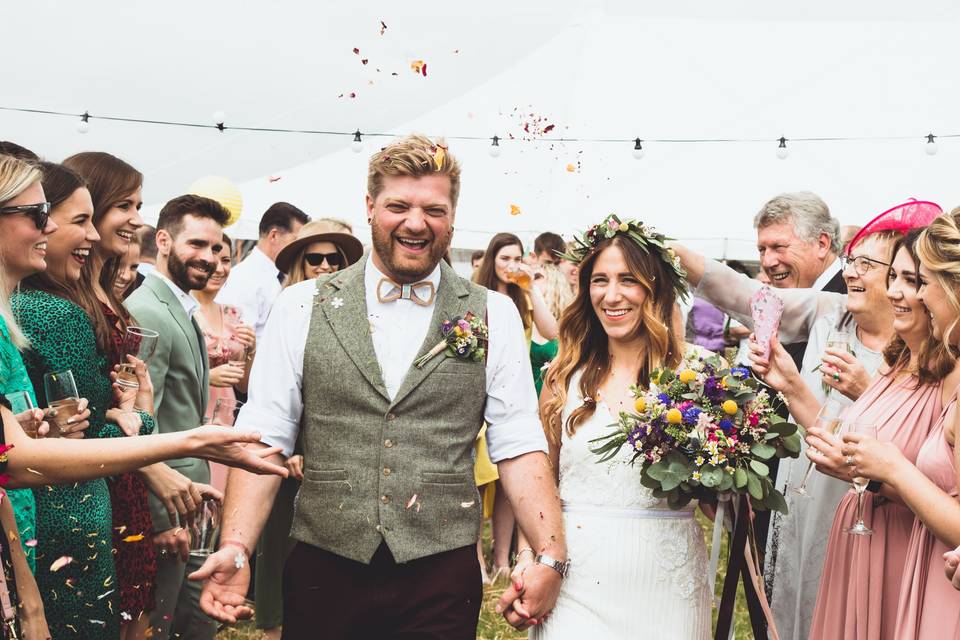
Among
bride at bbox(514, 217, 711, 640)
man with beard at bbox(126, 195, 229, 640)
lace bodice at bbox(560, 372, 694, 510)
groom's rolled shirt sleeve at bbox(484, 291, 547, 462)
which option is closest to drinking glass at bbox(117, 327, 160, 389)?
man with beard at bbox(126, 195, 229, 640)

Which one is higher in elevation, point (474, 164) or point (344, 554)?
point (474, 164)

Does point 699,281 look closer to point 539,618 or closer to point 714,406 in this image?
point 714,406

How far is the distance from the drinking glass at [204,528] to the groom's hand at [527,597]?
4.14 feet

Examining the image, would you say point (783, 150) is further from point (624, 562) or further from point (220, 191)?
point (624, 562)

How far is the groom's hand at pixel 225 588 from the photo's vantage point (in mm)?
2865

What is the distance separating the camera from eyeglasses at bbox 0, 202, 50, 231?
9.27 feet

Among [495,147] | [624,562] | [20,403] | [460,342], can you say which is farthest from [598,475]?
[495,147]

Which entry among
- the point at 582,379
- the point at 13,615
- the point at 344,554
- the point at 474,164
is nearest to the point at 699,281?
the point at 582,379

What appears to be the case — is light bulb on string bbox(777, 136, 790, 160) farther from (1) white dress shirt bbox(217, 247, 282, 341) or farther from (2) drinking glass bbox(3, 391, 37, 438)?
(2) drinking glass bbox(3, 391, 37, 438)

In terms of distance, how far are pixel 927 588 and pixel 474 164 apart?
9.80 m

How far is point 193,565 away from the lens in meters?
4.68

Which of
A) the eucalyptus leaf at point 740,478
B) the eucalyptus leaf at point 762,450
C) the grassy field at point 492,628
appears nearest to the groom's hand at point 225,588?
the eucalyptus leaf at point 740,478

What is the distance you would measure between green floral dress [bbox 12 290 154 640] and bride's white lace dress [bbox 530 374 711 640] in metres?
1.60

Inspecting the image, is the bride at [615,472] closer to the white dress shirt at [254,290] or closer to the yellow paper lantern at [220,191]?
the white dress shirt at [254,290]
